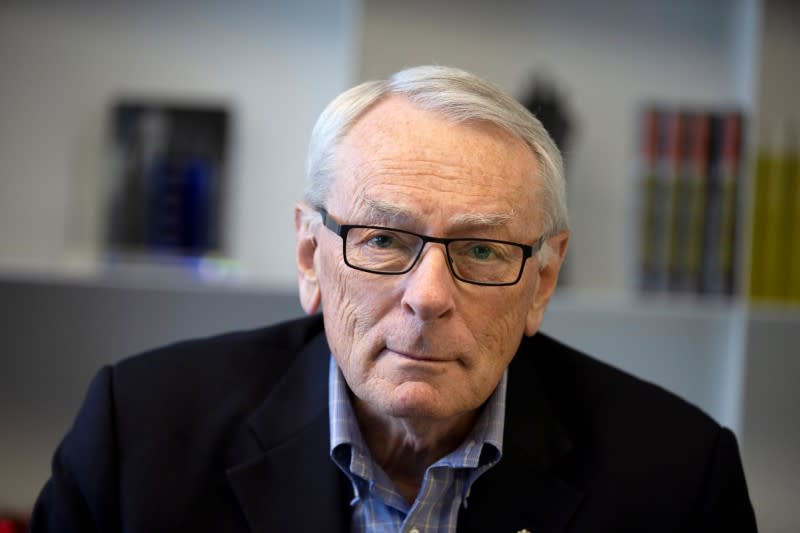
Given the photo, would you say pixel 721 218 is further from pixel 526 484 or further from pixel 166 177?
pixel 166 177

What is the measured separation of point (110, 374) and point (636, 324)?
5.14ft

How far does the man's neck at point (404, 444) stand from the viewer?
1282 millimetres

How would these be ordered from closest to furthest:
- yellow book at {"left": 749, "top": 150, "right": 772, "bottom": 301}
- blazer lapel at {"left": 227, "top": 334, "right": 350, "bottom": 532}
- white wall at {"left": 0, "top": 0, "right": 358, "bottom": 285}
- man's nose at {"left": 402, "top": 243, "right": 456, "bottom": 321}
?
man's nose at {"left": 402, "top": 243, "right": 456, "bottom": 321} → blazer lapel at {"left": 227, "top": 334, "right": 350, "bottom": 532} → yellow book at {"left": 749, "top": 150, "right": 772, "bottom": 301} → white wall at {"left": 0, "top": 0, "right": 358, "bottom": 285}

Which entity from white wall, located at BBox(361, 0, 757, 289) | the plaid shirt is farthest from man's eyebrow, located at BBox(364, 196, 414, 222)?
white wall, located at BBox(361, 0, 757, 289)

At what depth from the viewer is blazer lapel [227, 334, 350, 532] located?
1223 mm

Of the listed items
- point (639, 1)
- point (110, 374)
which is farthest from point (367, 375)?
point (639, 1)

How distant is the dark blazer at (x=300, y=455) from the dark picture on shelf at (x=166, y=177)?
0.87 m

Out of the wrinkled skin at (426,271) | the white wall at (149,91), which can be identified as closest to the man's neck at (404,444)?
the wrinkled skin at (426,271)

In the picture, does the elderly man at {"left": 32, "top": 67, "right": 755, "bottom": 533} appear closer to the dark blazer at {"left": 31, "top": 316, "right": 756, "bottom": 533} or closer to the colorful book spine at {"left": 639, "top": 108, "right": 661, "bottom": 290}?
the dark blazer at {"left": 31, "top": 316, "right": 756, "bottom": 533}

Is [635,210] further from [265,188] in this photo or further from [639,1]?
[265,188]

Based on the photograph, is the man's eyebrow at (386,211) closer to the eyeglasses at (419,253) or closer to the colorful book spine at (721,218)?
the eyeglasses at (419,253)

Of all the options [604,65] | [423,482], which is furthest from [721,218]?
[423,482]

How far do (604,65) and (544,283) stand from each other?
1263 millimetres

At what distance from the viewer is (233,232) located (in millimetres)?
2307
